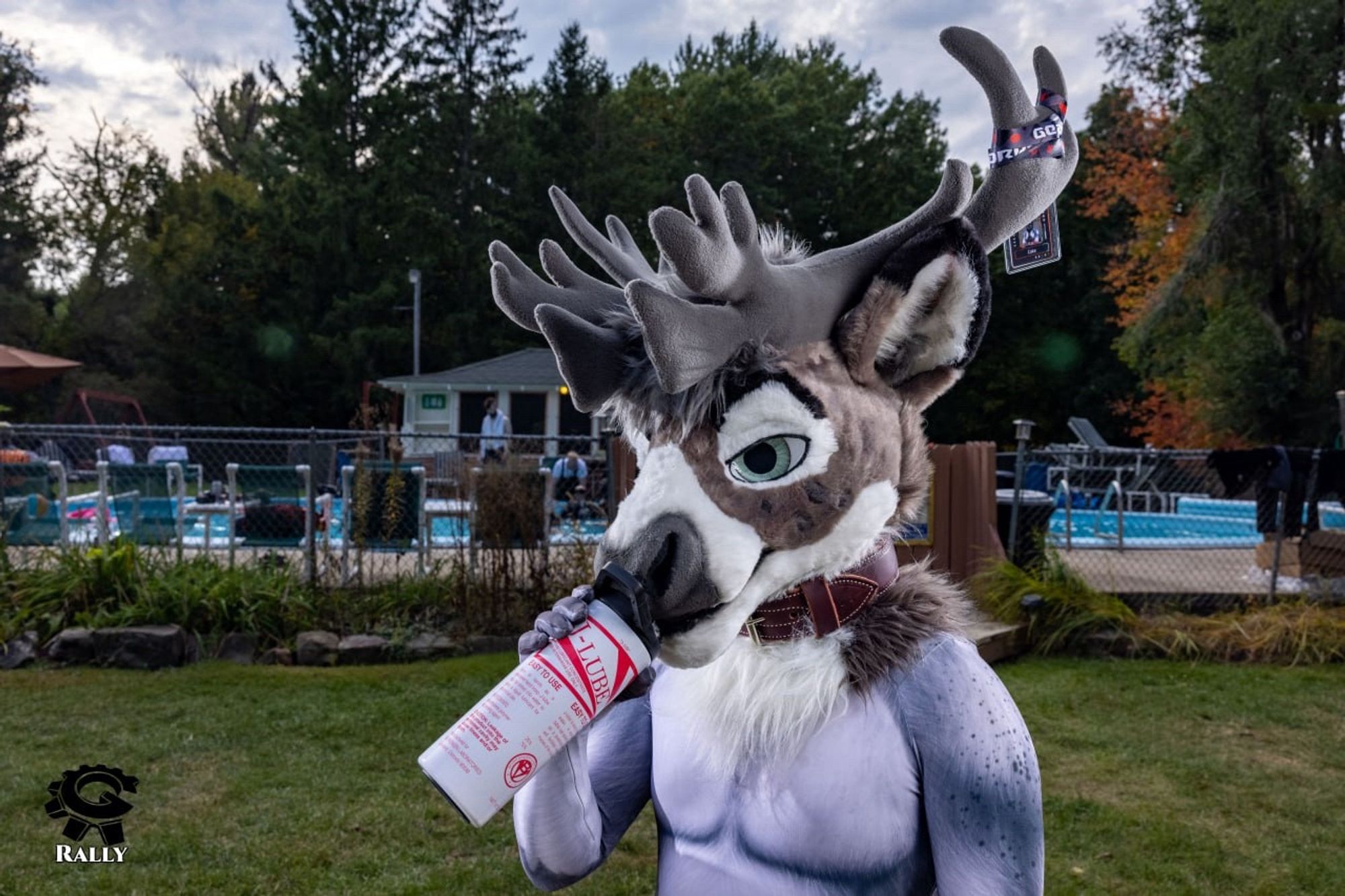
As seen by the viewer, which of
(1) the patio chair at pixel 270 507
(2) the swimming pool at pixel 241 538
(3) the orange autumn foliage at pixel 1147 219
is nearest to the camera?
(2) the swimming pool at pixel 241 538

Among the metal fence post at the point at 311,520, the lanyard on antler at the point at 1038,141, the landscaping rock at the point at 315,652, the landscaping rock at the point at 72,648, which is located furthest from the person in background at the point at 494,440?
the lanyard on antler at the point at 1038,141

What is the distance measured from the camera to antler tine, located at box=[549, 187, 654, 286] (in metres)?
1.80

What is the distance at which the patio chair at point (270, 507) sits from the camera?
26.9 ft

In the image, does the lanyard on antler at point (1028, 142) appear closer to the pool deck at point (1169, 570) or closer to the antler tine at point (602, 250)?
the antler tine at point (602, 250)

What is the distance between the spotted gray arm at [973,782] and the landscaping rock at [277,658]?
6.38 metres

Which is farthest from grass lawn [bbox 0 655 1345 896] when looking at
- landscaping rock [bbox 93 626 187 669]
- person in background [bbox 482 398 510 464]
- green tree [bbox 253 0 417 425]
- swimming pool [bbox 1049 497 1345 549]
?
green tree [bbox 253 0 417 425]

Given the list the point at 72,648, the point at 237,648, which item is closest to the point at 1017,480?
the point at 237,648

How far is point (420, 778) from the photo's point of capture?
5203 millimetres

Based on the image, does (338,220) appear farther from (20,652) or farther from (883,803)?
(883,803)

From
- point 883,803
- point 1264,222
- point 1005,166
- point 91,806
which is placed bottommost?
point 91,806

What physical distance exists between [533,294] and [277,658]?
6138mm

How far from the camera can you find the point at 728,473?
1.46 metres

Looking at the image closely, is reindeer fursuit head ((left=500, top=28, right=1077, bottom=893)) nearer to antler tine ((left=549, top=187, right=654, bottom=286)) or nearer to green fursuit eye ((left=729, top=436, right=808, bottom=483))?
green fursuit eye ((left=729, top=436, right=808, bottom=483))

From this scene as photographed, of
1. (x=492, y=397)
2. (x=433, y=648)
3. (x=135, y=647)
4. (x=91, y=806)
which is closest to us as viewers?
(x=91, y=806)
